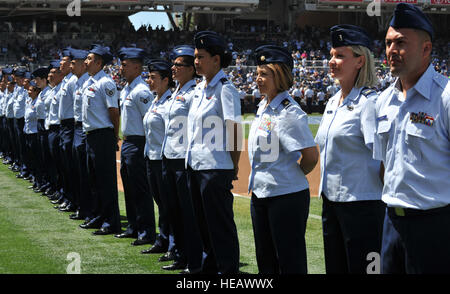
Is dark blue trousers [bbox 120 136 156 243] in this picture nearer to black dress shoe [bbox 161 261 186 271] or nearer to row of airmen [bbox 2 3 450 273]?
row of airmen [bbox 2 3 450 273]

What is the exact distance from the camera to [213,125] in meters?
5.16

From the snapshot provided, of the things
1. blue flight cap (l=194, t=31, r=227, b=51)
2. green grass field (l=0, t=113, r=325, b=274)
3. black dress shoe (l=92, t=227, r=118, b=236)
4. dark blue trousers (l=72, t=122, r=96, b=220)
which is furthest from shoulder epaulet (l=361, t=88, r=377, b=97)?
dark blue trousers (l=72, t=122, r=96, b=220)

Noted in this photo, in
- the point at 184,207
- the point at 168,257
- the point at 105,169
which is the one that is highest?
the point at 184,207

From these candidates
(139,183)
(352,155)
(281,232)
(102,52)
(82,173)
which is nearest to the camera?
(352,155)

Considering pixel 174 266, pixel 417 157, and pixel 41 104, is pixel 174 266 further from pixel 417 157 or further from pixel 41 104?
pixel 41 104

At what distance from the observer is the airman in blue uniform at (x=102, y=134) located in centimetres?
772

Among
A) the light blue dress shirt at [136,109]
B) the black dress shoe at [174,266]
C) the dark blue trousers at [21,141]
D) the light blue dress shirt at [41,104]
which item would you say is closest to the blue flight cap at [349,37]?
the black dress shoe at [174,266]

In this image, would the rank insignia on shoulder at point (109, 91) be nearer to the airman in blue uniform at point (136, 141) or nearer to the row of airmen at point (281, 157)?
the row of airmen at point (281, 157)

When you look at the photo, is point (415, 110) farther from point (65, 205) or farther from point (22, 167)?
point (22, 167)

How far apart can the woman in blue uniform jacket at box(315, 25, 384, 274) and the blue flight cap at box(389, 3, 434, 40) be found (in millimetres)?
815

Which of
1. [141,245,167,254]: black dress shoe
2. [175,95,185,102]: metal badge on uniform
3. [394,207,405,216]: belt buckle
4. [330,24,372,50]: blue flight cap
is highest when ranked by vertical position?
[330,24,372,50]: blue flight cap

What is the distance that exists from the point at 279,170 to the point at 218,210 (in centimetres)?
100

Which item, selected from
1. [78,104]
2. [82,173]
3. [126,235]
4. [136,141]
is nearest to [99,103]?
[78,104]

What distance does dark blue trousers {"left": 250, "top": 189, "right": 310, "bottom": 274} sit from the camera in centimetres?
426
